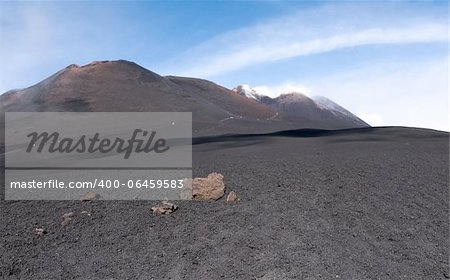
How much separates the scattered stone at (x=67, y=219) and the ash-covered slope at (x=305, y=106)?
37365 millimetres

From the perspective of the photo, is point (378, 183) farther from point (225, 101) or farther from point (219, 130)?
point (225, 101)

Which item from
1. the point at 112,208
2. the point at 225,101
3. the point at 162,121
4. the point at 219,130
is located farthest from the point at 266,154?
the point at 225,101

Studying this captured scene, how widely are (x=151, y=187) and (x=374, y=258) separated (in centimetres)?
343

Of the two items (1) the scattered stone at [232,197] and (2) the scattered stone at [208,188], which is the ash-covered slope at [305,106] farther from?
(1) the scattered stone at [232,197]

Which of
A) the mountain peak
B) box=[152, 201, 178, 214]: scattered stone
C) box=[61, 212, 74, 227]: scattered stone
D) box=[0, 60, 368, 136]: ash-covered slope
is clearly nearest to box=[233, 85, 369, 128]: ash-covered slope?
the mountain peak

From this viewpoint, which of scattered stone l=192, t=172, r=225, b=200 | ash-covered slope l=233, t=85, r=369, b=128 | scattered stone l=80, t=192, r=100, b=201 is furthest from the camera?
ash-covered slope l=233, t=85, r=369, b=128

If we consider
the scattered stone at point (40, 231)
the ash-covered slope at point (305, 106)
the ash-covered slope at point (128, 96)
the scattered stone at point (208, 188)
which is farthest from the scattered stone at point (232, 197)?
the ash-covered slope at point (305, 106)

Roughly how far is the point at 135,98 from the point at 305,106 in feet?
70.0

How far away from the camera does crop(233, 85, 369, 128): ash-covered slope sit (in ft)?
143

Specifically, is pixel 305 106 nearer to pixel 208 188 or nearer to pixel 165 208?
pixel 208 188

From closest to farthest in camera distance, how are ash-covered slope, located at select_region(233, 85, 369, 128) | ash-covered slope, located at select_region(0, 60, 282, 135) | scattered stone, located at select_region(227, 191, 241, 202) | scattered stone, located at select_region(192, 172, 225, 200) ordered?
scattered stone, located at select_region(227, 191, 241, 202), scattered stone, located at select_region(192, 172, 225, 200), ash-covered slope, located at select_region(0, 60, 282, 135), ash-covered slope, located at select_region(233, 85, 369, 128)

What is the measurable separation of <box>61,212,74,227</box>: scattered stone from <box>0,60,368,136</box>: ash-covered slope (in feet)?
53.8

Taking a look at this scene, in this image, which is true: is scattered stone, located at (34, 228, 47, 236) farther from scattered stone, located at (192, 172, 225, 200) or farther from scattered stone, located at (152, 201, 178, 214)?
scattered stone, located at (192, 172, 225, 200)

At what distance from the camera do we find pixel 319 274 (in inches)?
194
